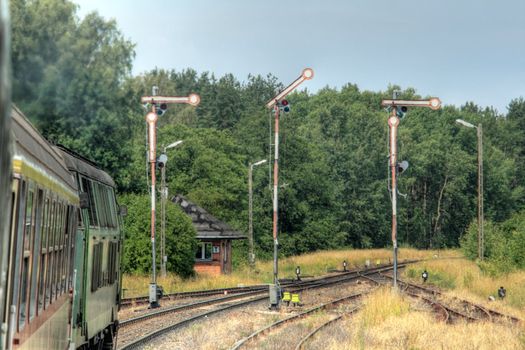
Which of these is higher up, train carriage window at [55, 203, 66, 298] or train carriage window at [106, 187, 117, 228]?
train carriage window at [106, 187, 117, 228]

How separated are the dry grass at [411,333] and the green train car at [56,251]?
17.5 feet

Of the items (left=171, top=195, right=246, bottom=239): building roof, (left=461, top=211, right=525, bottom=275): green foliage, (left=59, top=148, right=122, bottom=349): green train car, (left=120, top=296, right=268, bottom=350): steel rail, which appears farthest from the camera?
(left=171, top=195, right=246, bottom=239): building roof

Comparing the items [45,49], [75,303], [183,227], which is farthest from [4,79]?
[183,227]

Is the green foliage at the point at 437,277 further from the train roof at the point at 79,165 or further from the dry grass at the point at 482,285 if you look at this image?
the train roof at the point at 79,165

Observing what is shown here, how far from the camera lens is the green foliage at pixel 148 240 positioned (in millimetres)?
37125

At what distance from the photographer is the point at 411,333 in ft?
59.6

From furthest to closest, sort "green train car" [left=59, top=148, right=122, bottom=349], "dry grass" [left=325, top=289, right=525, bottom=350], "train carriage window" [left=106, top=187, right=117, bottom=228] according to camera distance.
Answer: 1. "dry grass" [left=325, top=289, right=525, bottom=350]
2. "train carriage window" [left=106, top=187, right=117, bottom=228]
3. "green train car" [left=59, top=148, right=122, bottom=349]

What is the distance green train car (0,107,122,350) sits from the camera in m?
4.57

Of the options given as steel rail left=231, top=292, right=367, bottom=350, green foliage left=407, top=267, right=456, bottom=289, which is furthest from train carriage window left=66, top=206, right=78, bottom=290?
green foliage left=407, top=267, right=456, bottom=289

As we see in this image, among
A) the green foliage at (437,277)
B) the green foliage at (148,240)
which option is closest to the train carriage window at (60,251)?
the green foliage at (148,240)

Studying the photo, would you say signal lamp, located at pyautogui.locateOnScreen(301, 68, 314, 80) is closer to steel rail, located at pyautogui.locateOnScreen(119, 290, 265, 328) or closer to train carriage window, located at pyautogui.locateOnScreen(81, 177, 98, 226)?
steel rail, located at pyautogui.locateOnScreen(119, 290, 265, 328)

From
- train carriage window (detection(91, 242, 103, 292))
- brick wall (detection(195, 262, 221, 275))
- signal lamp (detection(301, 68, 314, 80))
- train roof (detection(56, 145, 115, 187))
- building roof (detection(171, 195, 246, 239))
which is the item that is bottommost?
brick wall (detection(195, 262, 221, 275))

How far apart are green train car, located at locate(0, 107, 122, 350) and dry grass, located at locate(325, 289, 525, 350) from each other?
5.33 metres

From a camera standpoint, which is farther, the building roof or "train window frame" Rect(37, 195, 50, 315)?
the building roof
